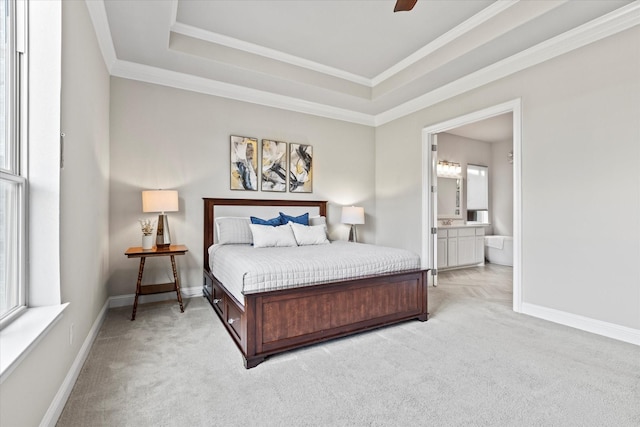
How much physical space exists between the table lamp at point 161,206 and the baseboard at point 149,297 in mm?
697

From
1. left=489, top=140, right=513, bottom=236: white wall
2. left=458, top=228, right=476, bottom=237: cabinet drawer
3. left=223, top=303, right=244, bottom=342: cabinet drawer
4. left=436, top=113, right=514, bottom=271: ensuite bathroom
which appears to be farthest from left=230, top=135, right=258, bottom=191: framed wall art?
left=489, top=140, right=513, bottom=236: white wall

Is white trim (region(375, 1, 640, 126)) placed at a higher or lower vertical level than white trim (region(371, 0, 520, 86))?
lower

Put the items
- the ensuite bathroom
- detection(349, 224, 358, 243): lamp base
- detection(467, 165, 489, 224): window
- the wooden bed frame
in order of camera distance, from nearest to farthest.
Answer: the wooden bed frame, detection(349, 224, 358, 243): lamp base, the ensuite bathroom, detection(467, 165, 489, 224): window

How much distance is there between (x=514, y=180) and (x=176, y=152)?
4.04m

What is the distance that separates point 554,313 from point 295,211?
3.31m

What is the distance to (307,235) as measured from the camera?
12.7 feet

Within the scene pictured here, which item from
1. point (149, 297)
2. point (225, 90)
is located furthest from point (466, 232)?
point (149, 297)

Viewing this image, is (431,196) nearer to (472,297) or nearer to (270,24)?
(472,297)

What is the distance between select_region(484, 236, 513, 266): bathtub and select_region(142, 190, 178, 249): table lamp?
20.1ft

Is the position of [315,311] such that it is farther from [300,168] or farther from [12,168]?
[300,168]

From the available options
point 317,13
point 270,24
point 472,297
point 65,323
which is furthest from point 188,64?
point 472,297

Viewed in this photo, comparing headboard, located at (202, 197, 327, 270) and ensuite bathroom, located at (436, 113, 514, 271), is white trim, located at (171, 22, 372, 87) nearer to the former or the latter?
headboard, located at (202, 197, 327, 270)

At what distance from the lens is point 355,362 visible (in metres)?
2.27

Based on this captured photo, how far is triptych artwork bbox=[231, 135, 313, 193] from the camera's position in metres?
4.29
